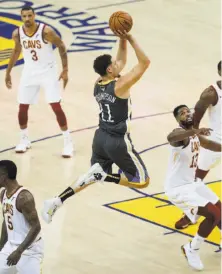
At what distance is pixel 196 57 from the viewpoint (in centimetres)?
1698

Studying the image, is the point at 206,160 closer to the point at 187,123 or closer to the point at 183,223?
the point at 183,223

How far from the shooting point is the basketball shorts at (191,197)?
29.9ft

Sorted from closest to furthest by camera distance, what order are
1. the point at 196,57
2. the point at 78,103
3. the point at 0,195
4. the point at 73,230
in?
1. the point at 0,195
2. the point at 73,230
3. the point at 78,103
4. the point at 196,57

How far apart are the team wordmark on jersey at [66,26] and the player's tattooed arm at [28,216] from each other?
890 cm

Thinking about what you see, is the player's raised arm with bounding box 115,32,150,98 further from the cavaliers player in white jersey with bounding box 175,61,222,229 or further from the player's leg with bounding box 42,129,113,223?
the cavaliers player in white jersey with bounding box 175,61,222,229

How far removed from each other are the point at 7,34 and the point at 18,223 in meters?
11.1

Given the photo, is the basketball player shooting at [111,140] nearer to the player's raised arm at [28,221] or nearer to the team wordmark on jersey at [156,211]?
the team wordmark on jersey at [156,211]

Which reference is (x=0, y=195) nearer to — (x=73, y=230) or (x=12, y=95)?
(x=73, y=230)

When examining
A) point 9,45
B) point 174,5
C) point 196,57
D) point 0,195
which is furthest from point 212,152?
point 174,5

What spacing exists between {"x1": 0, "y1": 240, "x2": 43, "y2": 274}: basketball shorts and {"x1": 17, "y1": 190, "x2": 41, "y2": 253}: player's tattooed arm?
0.21 m

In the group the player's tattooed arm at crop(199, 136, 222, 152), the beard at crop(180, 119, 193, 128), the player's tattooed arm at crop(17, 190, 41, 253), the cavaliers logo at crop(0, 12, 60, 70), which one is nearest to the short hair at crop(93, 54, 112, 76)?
the beard at crop(180, 119, 193, 128)

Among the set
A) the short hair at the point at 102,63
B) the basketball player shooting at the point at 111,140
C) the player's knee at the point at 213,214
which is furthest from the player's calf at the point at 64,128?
the player's knee at the point at 213,214

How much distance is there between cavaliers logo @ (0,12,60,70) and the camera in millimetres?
16578

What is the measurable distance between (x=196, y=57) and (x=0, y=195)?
9770mm
